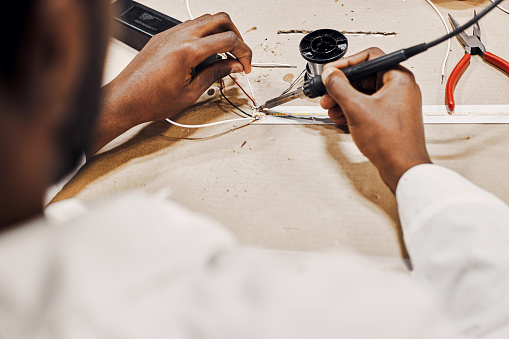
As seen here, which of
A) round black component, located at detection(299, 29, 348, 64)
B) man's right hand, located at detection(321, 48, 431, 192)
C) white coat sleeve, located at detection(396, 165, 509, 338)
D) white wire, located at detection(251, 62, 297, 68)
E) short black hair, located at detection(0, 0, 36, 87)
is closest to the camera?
short black hair, located at detection(0, 0, 36, 87)

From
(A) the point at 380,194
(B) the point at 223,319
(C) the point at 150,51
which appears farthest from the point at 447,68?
(B) the point at 223,319

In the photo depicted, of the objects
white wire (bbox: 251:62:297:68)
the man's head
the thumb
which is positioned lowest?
white wire (bbox: 251:62:297:68)

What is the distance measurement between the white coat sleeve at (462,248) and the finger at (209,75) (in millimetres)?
444

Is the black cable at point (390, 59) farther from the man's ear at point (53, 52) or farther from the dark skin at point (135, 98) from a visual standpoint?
the man's ear at point (53, 52)

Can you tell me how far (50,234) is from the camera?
287 millimetres

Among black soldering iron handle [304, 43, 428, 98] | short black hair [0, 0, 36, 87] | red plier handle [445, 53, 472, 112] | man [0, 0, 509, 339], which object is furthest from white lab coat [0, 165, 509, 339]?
red plier handle [445, 53, 472, 112]

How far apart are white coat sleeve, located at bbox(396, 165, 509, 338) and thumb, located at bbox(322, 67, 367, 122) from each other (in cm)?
15

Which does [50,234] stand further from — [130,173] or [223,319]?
[130,173]

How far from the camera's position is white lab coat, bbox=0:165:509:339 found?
10.7 inches

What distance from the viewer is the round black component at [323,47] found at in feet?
2.37

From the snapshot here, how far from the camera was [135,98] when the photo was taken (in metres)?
0.75

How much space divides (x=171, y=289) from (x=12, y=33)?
0.67 feet

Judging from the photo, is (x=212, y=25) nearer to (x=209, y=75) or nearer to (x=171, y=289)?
(x=209, y=75)

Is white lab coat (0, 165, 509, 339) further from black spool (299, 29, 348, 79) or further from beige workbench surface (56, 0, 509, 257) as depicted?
black spool (299, 29, 348, 79)
